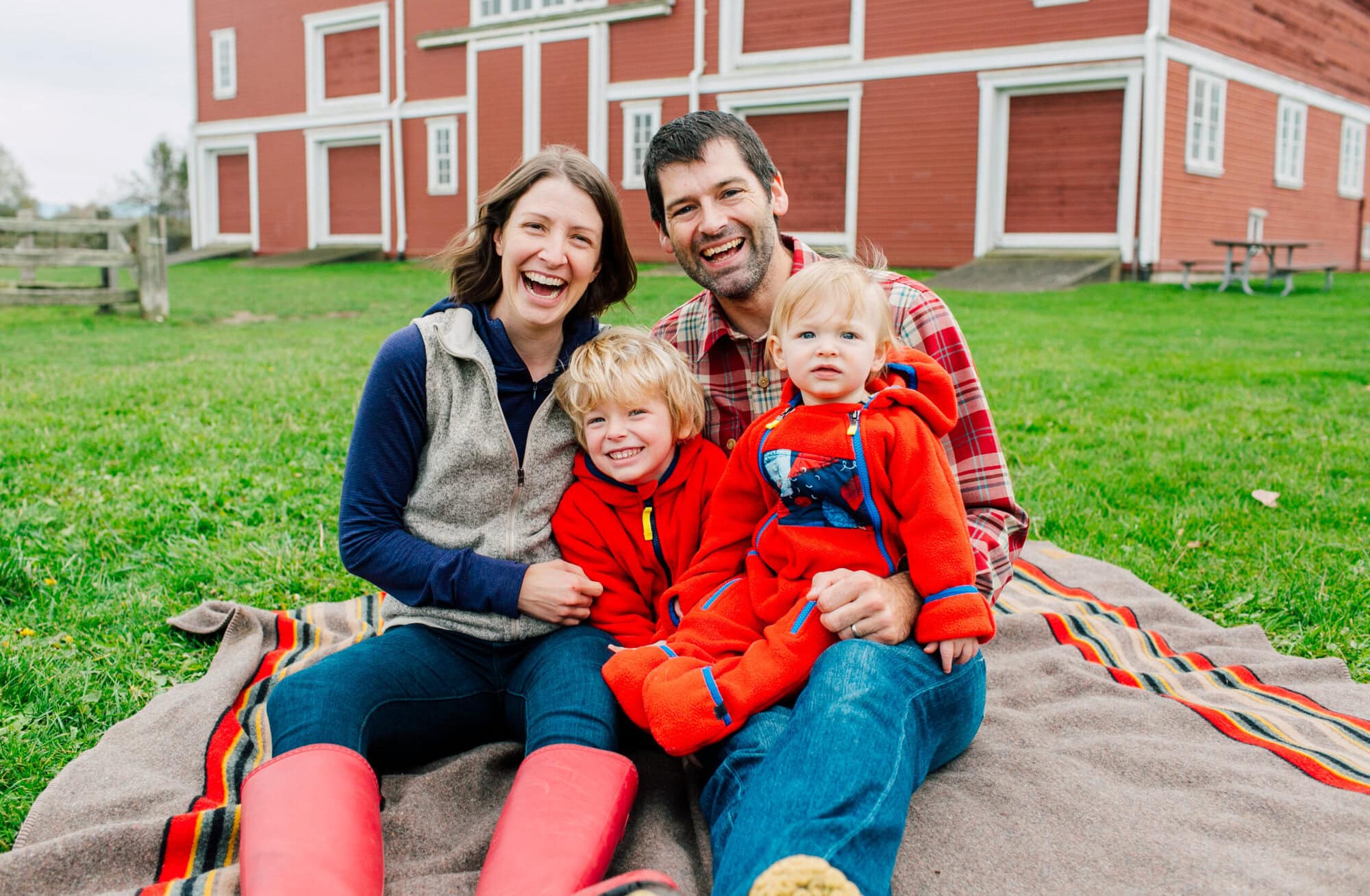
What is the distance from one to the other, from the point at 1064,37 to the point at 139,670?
17.0 m

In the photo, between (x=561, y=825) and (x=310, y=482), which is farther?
(x=310, y=482)

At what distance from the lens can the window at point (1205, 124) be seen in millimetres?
17234

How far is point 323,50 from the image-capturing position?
26.2 metres

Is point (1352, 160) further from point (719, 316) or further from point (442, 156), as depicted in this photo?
point (719, 316)

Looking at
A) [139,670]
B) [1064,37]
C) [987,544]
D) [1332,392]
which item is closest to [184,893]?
[139,670]

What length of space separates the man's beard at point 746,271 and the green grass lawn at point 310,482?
105 cm

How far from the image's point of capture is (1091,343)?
10078 millimetres

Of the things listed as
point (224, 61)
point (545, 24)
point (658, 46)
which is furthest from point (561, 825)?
point (224, 61)

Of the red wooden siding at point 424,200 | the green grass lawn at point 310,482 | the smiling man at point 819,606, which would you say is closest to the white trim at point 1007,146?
the green grass lawn at point 310,482

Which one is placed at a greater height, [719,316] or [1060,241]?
[1060,241]

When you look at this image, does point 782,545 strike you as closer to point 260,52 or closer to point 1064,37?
point 1064,37

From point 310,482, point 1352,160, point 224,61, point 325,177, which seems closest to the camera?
point 310,482

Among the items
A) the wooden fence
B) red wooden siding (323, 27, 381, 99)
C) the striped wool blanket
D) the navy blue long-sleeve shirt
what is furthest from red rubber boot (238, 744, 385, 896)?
red wooden siding (323, 27, 381, 99)

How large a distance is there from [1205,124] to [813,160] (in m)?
6.41
